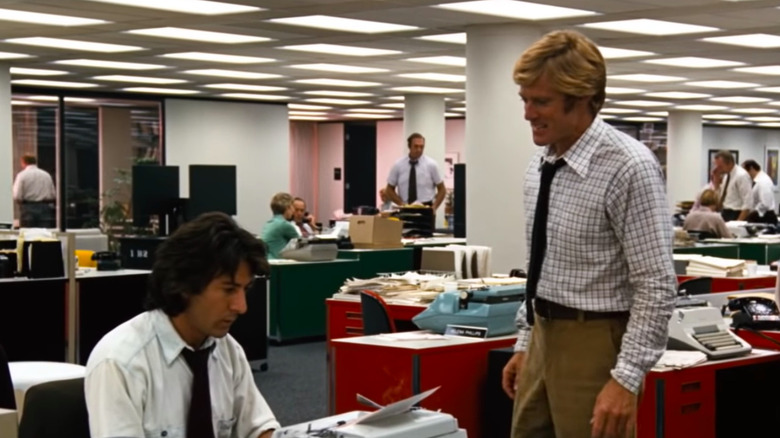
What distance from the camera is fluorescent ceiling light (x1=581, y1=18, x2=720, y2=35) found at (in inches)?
468

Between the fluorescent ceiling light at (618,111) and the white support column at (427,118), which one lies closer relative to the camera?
the white support column at (427,118)

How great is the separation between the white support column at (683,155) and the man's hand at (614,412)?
21.4 m

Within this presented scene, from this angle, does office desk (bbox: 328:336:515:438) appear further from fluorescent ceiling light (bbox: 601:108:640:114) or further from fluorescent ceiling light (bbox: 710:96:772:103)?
fluorescent ceiling light (bbox: 601:108:640:114)

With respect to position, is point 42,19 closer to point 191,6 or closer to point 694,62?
point 191,6

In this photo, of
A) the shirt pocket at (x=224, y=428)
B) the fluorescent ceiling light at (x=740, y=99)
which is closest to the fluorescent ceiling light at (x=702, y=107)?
the fluorescent ceiling light at (x=740, y=99)

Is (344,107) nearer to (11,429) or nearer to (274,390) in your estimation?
(274,390)

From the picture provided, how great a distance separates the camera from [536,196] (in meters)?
3.18

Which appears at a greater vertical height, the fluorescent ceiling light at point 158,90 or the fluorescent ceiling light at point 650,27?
the fluorescent ceiling light at point 650,27

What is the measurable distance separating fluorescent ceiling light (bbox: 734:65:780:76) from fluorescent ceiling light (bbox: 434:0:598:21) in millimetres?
5906

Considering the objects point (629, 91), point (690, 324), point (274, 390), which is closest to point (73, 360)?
point (274, 390)

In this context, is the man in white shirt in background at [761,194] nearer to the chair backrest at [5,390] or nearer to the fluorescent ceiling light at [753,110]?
the fluorescent ceiling light at [753,110]

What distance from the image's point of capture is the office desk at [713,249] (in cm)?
1207

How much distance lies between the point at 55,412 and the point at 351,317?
435 cm

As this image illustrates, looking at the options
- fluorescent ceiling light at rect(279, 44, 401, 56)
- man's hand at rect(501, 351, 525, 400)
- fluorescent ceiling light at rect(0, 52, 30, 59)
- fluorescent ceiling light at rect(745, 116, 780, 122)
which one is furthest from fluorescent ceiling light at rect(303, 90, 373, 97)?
man's hand at rect(501, 351, 525, 400)
